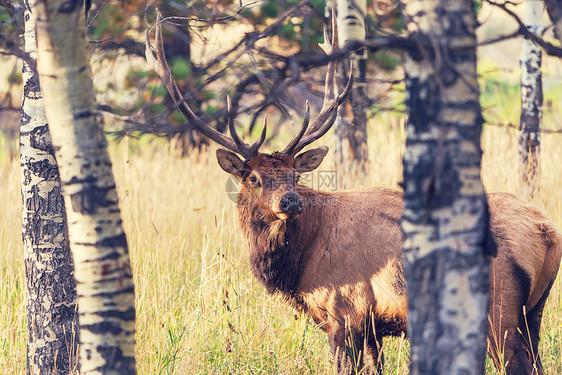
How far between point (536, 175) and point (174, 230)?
367 cm

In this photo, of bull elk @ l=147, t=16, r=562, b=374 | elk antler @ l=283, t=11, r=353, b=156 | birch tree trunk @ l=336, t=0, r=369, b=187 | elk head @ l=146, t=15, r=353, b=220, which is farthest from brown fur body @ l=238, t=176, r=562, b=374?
birch tree trunk @ l=336, t=0, r=369, b=187

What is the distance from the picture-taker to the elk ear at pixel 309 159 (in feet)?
14.4

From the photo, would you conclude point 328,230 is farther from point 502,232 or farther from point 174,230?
point 174,230

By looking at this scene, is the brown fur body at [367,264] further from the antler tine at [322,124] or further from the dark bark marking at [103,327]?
the dark bark marking at [103,327]

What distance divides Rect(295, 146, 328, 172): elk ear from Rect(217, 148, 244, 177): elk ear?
0.44m

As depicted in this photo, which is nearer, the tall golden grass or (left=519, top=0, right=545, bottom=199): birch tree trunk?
the tall golden grass

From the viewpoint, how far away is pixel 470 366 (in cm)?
198

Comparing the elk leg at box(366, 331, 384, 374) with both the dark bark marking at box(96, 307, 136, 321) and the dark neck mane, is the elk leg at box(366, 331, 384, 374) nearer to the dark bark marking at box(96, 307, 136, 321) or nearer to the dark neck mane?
Answer: the dark neck mane

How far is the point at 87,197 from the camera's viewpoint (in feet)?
7.28

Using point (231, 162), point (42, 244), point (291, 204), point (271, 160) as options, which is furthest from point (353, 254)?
point (42, 244)

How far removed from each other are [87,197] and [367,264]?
206 cm

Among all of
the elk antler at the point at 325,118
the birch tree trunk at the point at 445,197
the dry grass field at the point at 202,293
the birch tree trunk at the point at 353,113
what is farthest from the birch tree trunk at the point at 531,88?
the birch tree trunk at the point at 445,197

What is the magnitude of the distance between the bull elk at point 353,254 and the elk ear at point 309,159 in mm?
35

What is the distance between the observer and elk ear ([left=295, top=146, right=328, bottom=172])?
4.39 meters
